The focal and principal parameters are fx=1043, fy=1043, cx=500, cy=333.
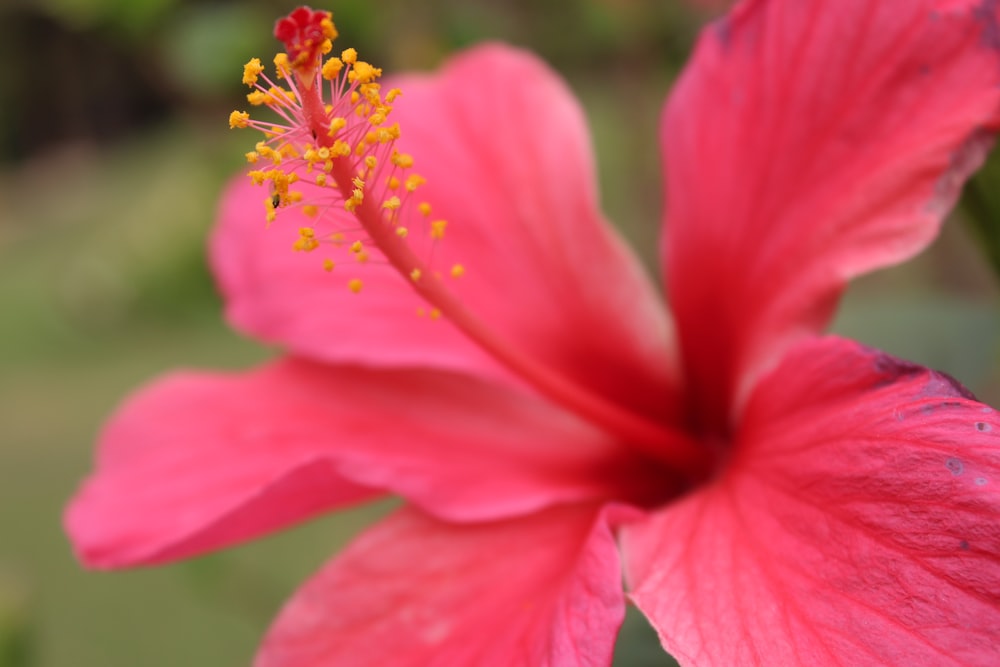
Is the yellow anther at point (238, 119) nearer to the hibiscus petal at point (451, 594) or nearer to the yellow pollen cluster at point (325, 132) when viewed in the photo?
the yellow pollen cluster at point (325, 132)

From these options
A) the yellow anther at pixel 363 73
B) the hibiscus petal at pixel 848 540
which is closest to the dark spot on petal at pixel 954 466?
the hibiscus petal at pixel 848 540

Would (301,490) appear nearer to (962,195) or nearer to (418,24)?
(962,195)

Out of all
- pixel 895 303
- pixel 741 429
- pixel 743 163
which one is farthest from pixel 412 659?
pixel 895 303

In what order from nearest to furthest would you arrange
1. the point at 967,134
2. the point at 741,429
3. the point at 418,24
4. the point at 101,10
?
the point at 967,134 < the point at 741,429 < the point at 101,10 < the point at 418,24

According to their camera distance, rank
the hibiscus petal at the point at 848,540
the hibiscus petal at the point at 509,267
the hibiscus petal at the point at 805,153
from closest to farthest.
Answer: the hibiscus petal at the point at 848,540, the hibiscus petal at the point at 805,153, the hibiscus petal at the point at 509,267

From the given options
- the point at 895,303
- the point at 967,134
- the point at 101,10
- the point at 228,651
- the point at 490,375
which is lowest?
the point at 228,651

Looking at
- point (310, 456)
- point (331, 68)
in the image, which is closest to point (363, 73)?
point (331, 68)

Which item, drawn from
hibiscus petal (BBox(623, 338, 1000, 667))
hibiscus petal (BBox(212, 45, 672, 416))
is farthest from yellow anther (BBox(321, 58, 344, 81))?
hibiscus petal (BBox(623, 338, 1000, 667))
